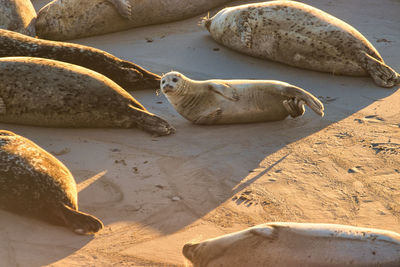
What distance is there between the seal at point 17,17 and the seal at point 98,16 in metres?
0.22

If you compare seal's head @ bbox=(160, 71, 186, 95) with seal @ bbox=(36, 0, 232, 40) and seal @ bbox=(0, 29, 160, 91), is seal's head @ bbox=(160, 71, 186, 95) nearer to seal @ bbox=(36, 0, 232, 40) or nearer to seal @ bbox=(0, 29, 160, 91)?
seal @ bbox=(0, 29, 160, 91)

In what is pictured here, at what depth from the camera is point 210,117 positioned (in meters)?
4.84

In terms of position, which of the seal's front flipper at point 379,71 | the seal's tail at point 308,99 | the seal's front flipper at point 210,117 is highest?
the seal's tail at point 308,99

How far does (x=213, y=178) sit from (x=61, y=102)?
1.62 m

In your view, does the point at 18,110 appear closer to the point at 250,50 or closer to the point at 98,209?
the point at 98,209

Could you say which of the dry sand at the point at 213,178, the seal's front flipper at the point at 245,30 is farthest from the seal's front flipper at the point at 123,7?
the dry sand at the point at 213,178

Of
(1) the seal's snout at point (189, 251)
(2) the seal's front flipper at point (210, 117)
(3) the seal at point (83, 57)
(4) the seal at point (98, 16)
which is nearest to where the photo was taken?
(1) the seal's snout at point (189, 251)

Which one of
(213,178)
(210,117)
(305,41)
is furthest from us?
(305,41)

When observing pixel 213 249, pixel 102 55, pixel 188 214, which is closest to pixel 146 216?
pixel 188 214

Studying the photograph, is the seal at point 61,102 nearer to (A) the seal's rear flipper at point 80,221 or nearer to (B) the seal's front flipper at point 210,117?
(B) the seal's front flipper at point 210,117

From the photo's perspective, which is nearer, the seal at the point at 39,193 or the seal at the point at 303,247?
the seal at the point at 303,247

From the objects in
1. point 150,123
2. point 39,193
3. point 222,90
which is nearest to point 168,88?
point 150,123

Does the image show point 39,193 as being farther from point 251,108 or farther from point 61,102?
point 251,108

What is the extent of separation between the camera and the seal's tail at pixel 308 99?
15.4 ft
